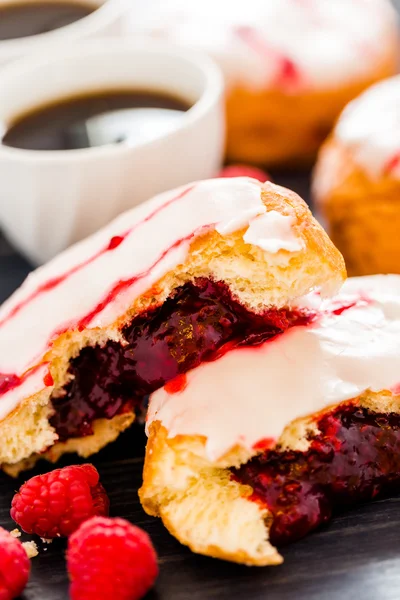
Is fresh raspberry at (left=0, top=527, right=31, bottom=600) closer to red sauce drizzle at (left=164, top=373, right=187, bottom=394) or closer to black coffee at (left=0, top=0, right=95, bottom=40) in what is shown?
red sauce drizzle at (left=164, top=373, right=187, bottom=394)

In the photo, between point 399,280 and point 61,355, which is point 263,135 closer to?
point 399,280

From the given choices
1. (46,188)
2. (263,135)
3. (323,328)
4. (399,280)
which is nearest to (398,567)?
(323,328)

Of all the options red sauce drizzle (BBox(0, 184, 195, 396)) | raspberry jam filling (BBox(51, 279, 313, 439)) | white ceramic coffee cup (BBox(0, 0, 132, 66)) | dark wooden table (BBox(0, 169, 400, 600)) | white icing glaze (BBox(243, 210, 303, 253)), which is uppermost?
white ceramic coffee cup (BBox(0, 0, 132, 66))

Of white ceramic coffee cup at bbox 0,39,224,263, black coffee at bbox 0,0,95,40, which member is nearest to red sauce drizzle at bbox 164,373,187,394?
white ceramic coffee cup at bbox 0,39,224,263

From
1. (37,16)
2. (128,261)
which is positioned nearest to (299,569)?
(128,261)

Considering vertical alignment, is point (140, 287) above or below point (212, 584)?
above

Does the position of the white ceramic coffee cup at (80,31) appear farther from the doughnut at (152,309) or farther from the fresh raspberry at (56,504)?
the fresh raspberry at (56,504)
